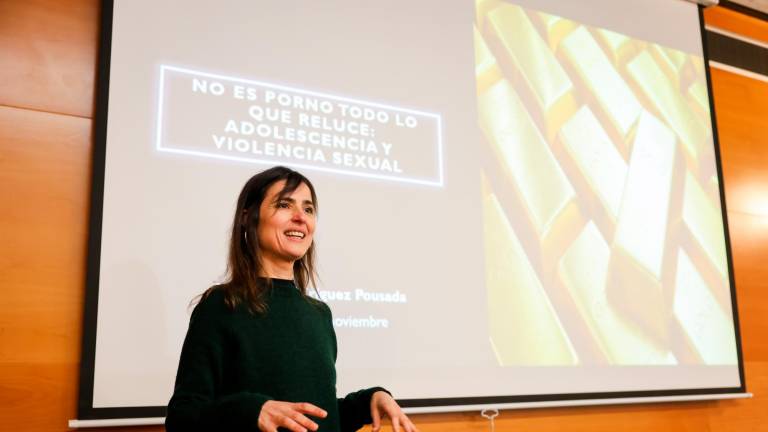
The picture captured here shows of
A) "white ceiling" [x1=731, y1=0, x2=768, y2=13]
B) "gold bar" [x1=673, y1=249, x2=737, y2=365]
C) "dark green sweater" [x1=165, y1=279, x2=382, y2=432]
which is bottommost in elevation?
"dark green sweater" [x1=165, y1=279, x2=382, y2=432]

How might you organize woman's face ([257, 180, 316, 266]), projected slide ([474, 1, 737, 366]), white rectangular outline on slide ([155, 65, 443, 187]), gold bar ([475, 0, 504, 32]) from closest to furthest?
woman's face ([257, 180, 316, 266]) < white rectangular outline on slide ([155, 65, 443, 187]) < projected slide ([474, 1, 737, 366]) < gold bar ([475, 0, 504, 32])

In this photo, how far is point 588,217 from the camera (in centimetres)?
309

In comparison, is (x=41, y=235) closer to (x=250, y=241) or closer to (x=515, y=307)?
(x=250, y=241)

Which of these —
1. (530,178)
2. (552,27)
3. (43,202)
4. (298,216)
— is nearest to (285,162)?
(43,202)

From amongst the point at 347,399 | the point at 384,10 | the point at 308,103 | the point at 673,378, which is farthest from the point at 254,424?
the point at 673,378

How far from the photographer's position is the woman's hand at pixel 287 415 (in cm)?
116

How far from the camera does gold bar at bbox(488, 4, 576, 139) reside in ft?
10.1

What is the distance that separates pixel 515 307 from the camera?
110 inches

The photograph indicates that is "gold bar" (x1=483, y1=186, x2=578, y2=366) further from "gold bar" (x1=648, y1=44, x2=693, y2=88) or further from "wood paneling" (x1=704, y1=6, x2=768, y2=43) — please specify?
"wood paneling" (x1=704, y1=6, x2=768, y2=43)

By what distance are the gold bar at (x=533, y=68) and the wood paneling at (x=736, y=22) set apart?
1.31 m

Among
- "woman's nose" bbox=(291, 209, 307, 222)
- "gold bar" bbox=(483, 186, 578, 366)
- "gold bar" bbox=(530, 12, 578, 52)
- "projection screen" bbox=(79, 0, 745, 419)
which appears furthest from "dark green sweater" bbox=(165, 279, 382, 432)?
"gold bar" bbox=(530, 12, 578, 52)

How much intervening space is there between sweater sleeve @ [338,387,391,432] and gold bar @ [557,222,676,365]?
5.12 feet

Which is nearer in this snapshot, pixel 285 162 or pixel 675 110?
pixel 285 162

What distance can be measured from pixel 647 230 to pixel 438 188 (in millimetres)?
1083
